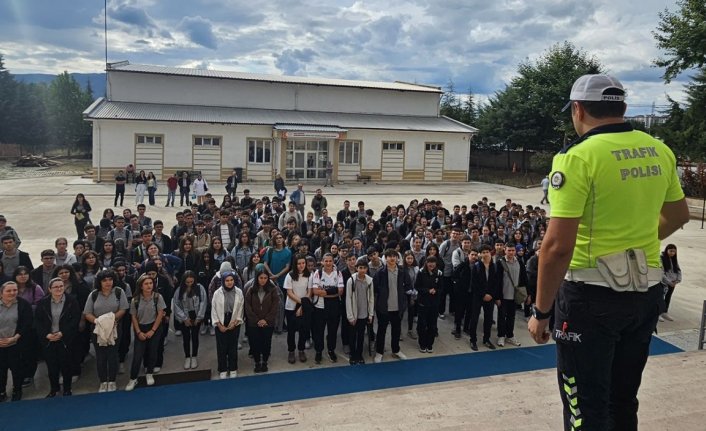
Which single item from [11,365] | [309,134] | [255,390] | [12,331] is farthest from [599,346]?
[309,134]

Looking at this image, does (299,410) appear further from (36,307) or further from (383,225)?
(383,225)

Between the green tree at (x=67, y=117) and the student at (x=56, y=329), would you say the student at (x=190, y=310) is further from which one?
the green tree at (x=67, y=117)

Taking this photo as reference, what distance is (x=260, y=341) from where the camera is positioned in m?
7.55

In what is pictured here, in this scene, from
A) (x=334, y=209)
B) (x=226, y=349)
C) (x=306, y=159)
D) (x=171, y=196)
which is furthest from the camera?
(x=306, y=159)

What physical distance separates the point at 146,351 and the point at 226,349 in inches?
42.0

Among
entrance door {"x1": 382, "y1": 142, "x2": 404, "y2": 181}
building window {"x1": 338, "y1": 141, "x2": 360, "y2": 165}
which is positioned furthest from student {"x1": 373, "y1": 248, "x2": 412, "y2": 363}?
entrance door {"x1": 382, "y1": 142, "x2": 404, "y2": 181}

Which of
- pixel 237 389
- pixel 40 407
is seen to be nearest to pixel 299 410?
pixel 237 389

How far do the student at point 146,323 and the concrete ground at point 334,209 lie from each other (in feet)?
1.20

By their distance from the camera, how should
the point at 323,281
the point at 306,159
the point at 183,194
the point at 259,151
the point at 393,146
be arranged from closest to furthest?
the point at 323,281 < the point at 183,194 < the point at 259,151 < the point at 306,159 < the point at 393,146

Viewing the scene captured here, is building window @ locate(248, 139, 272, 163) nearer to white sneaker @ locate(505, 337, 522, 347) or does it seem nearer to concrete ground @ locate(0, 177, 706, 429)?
concrete ground @ locate(0, 177, 706, 429)

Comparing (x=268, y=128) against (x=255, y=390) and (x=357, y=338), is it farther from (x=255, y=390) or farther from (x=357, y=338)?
(x=255, y=390)

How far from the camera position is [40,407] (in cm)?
621

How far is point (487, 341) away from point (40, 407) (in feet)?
21.3

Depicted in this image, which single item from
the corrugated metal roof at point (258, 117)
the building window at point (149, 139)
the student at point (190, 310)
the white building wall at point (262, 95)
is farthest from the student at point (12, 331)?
the white building wall at point (262, 95)
